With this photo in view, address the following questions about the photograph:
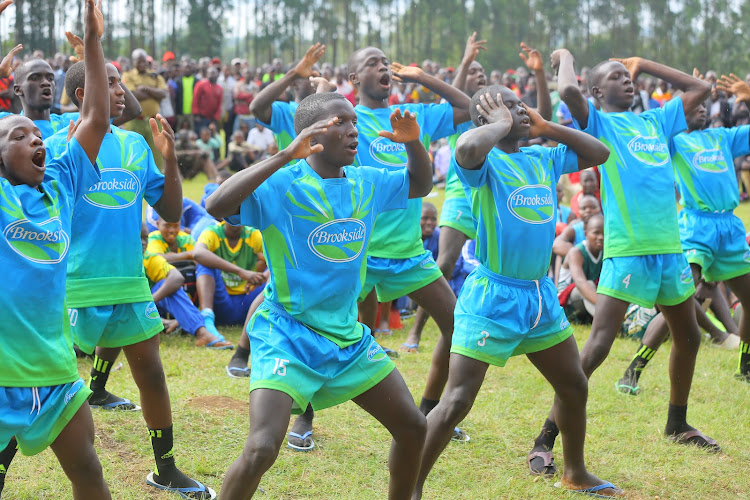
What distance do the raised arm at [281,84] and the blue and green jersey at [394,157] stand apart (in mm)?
556

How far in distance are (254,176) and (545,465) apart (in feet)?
8.79

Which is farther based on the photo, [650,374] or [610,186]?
[650,374]

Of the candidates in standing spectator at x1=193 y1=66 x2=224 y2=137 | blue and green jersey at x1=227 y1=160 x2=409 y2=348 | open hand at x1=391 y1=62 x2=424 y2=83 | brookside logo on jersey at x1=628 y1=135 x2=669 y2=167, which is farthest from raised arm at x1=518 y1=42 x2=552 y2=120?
standing spectator at x1=193 y1=66 x2=224 y2=137

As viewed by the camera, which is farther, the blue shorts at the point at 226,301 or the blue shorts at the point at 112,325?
the blue shorts at the point at 226,301

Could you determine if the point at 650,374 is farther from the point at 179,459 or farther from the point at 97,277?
the point at 97,277

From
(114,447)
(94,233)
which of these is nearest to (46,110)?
(94,233)

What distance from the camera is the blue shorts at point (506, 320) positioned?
4348mm

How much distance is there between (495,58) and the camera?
1640 inches

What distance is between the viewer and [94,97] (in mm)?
3719

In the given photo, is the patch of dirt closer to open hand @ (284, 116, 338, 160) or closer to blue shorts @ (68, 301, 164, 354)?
blue shorts @ (68, 301, 164, 354)

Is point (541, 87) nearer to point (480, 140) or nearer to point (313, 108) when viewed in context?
point (480, 140)

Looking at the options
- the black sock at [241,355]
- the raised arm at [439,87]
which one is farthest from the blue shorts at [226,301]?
the raised arm at [439,87]

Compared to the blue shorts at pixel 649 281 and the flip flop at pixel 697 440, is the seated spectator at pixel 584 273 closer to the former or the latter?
the flip flop at pixel 697 440

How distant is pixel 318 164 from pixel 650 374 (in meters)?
4.55
